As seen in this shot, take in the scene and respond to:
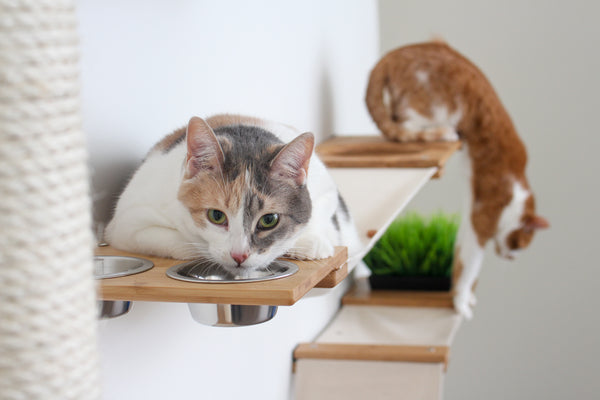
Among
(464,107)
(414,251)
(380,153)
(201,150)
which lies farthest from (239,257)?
(414,251)

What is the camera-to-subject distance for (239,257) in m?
0.77

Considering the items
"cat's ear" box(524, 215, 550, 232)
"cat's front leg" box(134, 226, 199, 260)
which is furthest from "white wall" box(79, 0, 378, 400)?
"cat's ear" box(524, 215, 550, 232)

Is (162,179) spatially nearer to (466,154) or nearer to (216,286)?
(216,286)

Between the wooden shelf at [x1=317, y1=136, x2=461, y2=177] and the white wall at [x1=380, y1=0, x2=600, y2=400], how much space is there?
3.82 feet

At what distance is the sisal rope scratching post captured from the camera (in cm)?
38

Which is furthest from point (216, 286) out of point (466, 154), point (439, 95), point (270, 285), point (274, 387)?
point (466, 154)

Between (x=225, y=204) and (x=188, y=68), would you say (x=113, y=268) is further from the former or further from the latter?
(x=188, y=68)

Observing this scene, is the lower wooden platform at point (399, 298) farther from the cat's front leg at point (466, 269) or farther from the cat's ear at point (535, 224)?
the cat's ear at point (535, 224)

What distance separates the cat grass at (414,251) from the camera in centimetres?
229

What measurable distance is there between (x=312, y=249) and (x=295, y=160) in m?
0.12

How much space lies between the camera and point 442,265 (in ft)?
7.51

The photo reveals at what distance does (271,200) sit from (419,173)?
91 centimetres

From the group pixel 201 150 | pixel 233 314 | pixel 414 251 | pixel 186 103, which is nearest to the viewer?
pixel 201 150

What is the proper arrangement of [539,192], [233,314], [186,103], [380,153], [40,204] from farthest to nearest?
[539,192]
[380,153]
[186,103]
[233,314]
[40,204]
